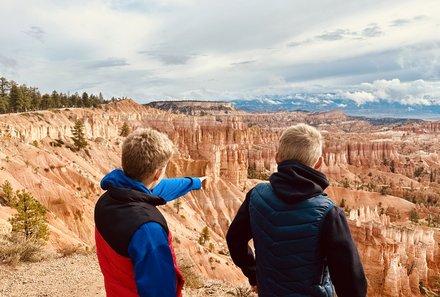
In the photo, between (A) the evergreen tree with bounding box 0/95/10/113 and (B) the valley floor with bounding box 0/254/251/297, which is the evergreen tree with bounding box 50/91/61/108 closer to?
(A) the evergreen tree with bounding box 0/95/10/113

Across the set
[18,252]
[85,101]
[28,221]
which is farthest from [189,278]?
[85,101]

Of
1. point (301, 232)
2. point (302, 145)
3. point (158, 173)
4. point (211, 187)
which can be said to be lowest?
point (211, 187)

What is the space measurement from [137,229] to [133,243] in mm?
90

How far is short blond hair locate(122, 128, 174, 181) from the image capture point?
8.19 feet

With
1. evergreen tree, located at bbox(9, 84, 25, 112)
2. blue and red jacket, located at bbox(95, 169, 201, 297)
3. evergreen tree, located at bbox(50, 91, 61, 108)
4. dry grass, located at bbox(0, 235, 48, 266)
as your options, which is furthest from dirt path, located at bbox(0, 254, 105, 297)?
evergreen tree, located at bbox(50, 91, 61, 108)

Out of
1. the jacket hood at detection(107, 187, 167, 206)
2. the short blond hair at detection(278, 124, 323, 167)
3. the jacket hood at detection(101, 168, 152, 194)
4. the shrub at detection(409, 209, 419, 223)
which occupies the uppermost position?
the short blond hair at detection(278, 124, 323, 167)

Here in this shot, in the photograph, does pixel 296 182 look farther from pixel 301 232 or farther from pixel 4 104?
pixel 4 104

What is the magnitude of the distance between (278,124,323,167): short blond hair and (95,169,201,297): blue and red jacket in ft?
3.39

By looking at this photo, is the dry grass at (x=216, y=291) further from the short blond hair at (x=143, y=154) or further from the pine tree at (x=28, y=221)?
the pine tree at (x=28, y=221)

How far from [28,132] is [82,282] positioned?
1785 inches

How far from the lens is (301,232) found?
246 centimetres

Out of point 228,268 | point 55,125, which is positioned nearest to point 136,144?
point 228,268

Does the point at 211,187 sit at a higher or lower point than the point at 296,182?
lower

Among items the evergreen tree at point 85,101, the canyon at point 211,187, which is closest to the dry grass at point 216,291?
the canyon at point 211,187
